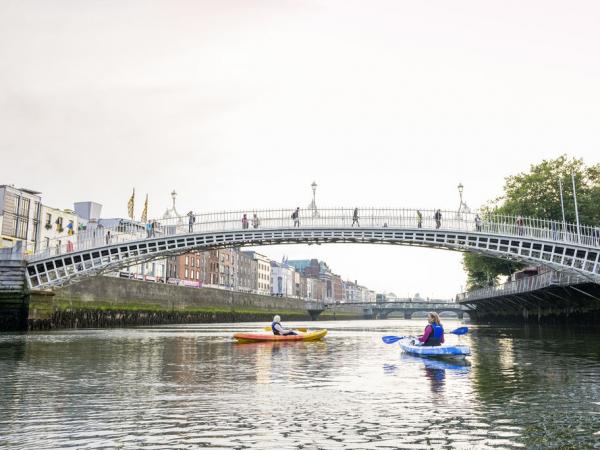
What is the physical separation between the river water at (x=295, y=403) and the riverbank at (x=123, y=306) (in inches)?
1102

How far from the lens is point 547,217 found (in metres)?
63.8

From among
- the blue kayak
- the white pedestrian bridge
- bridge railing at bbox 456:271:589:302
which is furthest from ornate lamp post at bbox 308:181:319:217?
the blue kayak

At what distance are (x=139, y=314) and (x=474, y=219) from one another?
37881 mm

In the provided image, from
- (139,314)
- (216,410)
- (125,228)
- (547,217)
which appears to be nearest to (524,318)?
(547,217)

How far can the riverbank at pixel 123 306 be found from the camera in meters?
46.3

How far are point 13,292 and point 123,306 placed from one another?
16.9 meters

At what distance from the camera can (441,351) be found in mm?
21312

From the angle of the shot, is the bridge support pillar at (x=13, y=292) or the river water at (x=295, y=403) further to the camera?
the bridge support pillar at (x=13, y=292)

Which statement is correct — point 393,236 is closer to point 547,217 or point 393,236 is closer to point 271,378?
point 547,217

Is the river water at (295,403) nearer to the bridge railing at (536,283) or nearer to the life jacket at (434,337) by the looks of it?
the life jacket at (434,337)

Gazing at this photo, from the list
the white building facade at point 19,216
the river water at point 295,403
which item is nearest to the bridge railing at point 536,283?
the river water at point 295,403

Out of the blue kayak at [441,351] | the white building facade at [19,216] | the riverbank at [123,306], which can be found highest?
the white building facade at [19,216]

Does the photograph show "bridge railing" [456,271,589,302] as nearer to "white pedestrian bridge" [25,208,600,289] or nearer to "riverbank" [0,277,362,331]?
"white pedestrian bridge" [25,208,600,289]

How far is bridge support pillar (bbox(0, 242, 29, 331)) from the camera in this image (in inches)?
1773
